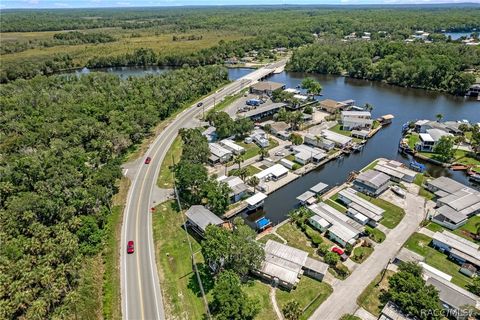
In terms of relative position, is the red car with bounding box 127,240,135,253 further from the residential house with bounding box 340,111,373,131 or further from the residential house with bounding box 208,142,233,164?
the residential house with bounding box 340,111,373,131

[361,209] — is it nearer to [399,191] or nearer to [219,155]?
[399,191]

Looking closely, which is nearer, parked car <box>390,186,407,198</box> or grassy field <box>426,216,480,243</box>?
grassy field <box>426,216,480,243</box>

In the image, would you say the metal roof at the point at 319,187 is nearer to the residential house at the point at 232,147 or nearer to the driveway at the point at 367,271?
the driveway at the point at 367,271

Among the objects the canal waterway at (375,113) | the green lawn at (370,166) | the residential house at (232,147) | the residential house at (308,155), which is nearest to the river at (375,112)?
the canal waterway at (375,113)

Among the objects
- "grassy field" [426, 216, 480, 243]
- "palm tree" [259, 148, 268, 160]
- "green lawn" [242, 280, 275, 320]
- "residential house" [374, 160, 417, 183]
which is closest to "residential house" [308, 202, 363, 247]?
"grassy field" [426, 216, 480, 243]

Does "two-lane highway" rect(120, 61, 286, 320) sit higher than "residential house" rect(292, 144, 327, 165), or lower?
lower

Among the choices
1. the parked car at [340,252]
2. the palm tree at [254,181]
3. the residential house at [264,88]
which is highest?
the residential house at [264,88]
